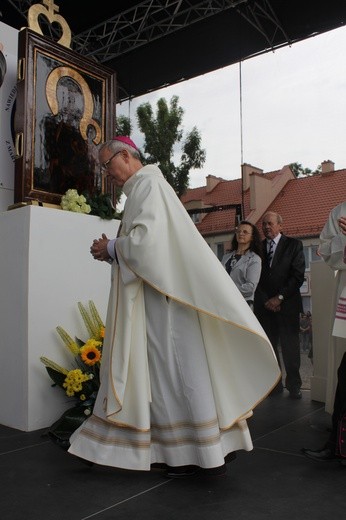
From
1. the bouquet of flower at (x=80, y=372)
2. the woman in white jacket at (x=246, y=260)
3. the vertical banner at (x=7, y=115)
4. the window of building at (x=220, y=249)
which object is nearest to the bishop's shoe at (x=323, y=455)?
the bouquet of flower at (x=80, y=372)

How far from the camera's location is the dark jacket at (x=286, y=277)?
17.0 ft

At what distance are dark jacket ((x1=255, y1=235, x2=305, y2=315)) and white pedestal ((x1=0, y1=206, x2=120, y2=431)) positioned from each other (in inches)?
76.3

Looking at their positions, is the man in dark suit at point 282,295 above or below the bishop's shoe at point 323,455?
above

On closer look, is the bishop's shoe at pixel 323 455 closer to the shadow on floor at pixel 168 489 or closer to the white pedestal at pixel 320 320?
the shadow on floor at pixel 168 489

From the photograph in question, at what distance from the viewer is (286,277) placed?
5211mm

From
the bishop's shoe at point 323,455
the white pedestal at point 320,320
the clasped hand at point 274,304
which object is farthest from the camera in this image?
the clasped hand at point 274,304

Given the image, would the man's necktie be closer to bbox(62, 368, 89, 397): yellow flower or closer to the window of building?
bbox(62, 368, 89, 397): yellow flower

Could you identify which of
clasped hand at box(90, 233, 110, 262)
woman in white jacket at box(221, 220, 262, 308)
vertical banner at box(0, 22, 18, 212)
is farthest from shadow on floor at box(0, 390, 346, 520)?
vertical banner at box(0, 22, 18, 212)

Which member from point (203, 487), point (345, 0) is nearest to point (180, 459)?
point (203, 487)

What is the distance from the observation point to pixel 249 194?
22.5m

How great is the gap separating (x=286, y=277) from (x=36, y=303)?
251 cm

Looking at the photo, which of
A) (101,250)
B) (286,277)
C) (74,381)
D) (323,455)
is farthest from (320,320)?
(101,250)

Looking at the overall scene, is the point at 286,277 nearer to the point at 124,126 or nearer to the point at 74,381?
the point at 74,381

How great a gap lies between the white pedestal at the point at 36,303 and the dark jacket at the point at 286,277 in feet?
6.36
